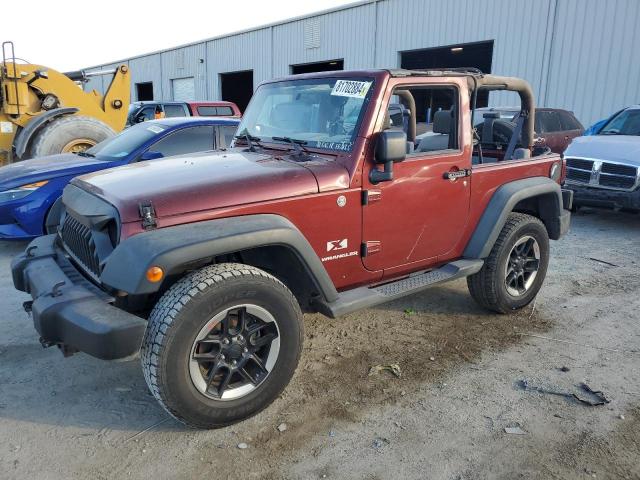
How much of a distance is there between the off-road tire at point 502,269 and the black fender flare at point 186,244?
6.39ft

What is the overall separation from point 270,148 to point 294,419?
1911 millimetres

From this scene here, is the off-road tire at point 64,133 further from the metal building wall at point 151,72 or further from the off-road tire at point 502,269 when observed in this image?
the metal building wall at point 151,72

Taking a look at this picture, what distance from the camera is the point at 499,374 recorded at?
3.53 meters

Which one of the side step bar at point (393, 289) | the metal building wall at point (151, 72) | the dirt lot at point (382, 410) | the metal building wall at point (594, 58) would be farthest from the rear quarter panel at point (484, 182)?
the metal building wall at point (151, 72)

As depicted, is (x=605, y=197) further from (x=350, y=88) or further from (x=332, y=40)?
(x=332, y=40)

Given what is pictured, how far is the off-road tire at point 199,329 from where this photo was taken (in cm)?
257

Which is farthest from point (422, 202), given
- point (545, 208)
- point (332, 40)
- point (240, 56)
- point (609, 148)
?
point (240, 56)

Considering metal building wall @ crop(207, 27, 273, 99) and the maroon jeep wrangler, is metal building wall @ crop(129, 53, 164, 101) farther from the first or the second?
the maroon jeep wrangler

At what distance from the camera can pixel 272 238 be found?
2818mm

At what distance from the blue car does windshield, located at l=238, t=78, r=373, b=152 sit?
7.81ft

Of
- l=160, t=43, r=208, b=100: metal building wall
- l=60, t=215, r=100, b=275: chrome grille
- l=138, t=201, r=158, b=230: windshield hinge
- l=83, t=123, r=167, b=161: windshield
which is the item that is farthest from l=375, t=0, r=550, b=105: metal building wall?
l=138, t=201, r=158, b=230: windshield hinge

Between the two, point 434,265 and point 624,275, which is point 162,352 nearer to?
point 434,265

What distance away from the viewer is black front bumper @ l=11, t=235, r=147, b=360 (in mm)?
2439

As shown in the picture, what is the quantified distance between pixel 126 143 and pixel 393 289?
167 inches
